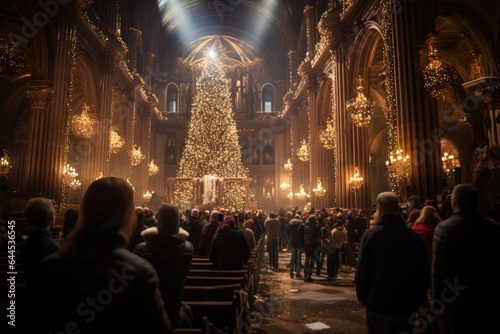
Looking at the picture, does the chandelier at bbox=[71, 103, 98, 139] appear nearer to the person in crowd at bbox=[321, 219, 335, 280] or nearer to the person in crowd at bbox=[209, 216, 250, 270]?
the person in crowd at bbox=[321, 219, 335, 280]

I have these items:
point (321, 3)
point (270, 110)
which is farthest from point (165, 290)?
point (270, 110)

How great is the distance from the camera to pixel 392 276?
2.84m

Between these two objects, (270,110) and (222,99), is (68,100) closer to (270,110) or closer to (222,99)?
(222,99)

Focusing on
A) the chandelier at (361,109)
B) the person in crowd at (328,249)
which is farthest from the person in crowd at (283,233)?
the person in crowd at (328,249)

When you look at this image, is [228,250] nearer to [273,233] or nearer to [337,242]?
[337,242]

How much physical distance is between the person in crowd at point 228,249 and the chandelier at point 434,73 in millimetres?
7955

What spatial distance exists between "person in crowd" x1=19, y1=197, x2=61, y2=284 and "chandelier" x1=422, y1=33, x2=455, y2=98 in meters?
10.6

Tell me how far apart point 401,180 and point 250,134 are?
92.6 ft

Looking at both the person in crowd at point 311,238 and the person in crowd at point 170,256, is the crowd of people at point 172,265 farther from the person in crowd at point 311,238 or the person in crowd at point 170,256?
the person in crowd at point 311,238

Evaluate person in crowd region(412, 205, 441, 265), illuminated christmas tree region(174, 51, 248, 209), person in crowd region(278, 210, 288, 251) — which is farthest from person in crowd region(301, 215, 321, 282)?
illuminated christmas tree region(174, 51, 248, 209)

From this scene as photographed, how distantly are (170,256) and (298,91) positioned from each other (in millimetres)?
24686

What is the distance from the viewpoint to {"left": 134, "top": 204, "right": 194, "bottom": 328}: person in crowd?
2787 millimetres

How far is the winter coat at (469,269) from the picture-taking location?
2836mm

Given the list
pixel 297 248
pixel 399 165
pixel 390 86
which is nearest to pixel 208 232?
pixel 297 248
